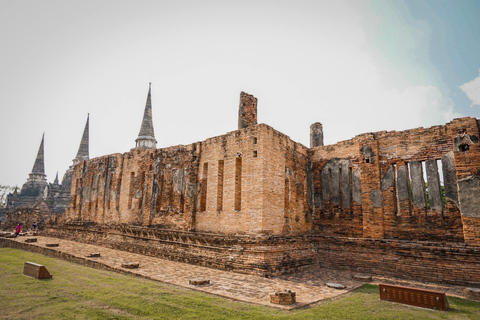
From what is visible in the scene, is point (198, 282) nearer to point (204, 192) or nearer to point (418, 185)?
point (204, 192)

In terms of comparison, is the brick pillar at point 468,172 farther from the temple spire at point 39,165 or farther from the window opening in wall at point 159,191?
the temple spire at point 39,165

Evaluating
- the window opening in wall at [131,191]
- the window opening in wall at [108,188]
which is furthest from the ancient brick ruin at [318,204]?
the window opening in wall at [108,188]

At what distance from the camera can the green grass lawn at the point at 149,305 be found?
17.1 ft

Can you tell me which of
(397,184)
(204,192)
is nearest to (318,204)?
(397,184)

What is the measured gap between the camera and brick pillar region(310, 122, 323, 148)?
1551 cm

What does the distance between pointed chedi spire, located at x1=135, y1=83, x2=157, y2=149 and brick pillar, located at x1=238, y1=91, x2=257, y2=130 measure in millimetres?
29054

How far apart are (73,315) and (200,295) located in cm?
260

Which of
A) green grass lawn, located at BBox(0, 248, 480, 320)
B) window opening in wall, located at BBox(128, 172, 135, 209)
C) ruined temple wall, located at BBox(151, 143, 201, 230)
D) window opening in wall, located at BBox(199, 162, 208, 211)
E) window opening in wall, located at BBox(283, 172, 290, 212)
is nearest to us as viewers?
green grass lawn, located at BBox(0, 248, 480, 320)

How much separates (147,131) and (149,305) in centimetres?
3695

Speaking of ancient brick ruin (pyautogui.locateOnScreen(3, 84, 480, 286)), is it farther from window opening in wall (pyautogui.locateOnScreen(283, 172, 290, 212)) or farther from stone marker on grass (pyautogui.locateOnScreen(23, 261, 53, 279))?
stone marker on grass (pyautogui.locateOnScreen(23, 261, 53, 279))

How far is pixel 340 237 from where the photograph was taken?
11.6 metres

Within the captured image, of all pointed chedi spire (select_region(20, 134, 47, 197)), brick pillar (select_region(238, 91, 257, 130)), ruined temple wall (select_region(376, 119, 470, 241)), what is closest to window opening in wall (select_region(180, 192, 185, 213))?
brick pillar (select_region(238, 91, 257, 130))

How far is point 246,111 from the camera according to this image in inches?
518

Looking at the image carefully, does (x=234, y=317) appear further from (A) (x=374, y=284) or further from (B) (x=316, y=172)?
(B) (x=316, y=172)
